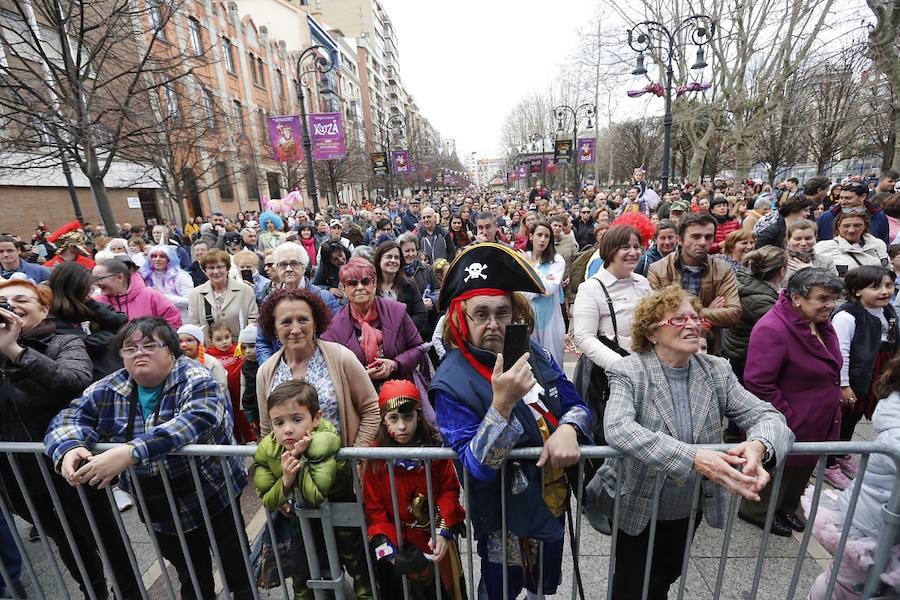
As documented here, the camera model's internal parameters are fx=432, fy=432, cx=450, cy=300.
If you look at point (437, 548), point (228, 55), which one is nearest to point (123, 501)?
point (437, 548)

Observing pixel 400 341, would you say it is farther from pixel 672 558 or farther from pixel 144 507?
pixel 672 558

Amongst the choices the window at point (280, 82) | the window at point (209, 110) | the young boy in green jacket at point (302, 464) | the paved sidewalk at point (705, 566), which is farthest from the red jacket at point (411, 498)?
the window at point (280, 82)

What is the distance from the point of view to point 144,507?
2051 millimetres

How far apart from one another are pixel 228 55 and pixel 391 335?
34.5 meters

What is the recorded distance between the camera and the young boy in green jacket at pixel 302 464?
1805mm

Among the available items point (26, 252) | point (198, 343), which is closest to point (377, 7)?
point (26, 252)

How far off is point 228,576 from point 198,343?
1.67 metres

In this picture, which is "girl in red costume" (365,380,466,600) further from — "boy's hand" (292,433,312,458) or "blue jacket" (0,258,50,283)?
"blue jacket" (0,258,50,283)

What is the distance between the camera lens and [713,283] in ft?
11.3

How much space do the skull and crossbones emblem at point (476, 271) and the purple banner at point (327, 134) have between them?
1324 cm

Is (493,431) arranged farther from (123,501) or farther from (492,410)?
(123,501)

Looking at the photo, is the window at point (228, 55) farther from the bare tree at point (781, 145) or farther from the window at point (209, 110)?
the bare tree at point (781, 145)

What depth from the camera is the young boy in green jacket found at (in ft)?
5.92

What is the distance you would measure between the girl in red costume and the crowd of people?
0.4 inches
